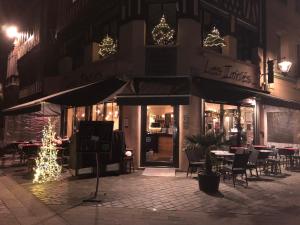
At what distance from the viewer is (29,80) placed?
24.2 metres

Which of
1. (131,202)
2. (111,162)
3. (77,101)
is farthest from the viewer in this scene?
(111,162)

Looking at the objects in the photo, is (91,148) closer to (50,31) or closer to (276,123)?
(276,123)

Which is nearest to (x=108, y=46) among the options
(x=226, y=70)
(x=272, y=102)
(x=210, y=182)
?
(x=226, y=70)

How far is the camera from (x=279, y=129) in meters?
17.8

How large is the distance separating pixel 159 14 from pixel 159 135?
4856 mm

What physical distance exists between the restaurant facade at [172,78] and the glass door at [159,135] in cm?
4

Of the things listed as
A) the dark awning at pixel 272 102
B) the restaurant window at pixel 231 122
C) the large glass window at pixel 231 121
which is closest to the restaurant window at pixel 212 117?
the large glass window at pixel 231 121

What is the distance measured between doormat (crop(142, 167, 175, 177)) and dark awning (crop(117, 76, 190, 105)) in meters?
2.45

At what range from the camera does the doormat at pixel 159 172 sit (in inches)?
446

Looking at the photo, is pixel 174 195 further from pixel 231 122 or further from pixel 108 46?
pixel 108 46

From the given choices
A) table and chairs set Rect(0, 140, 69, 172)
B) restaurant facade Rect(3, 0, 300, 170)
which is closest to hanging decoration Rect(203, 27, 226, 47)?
restaurant facade Rect(3, 0, 300, 170)

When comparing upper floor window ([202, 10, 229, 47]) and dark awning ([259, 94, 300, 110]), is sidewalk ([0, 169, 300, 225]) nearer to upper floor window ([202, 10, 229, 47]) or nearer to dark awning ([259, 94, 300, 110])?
dark awning ([259, 94, 300, 110])

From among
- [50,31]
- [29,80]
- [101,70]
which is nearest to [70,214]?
[101,70]

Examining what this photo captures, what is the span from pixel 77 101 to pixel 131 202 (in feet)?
13.9
